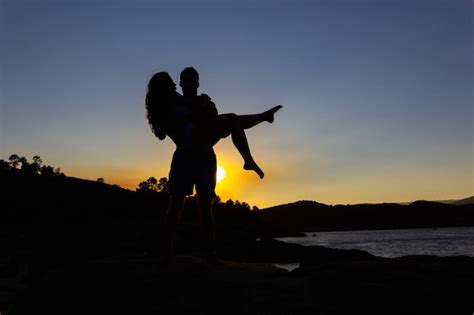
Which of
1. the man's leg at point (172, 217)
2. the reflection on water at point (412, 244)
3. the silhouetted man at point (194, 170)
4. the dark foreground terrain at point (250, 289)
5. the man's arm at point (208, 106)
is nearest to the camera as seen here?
the dark foreground terrain at point (250, 289)

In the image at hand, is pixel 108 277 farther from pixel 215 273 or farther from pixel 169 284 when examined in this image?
pixel 215 273

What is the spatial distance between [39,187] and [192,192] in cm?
10002

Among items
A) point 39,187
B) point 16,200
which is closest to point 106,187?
point 39,187

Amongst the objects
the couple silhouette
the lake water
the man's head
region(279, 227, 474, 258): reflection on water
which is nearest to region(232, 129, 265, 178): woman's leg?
the couple silhouette

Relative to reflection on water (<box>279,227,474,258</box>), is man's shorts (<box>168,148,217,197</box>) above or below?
below

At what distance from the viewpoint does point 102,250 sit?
18.2m

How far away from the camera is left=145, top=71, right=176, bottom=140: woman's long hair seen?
674 centimetres

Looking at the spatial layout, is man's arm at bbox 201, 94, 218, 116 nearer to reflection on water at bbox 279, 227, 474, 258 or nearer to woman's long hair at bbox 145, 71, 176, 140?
woman's long hair at bbox 145, 71, 176, 140

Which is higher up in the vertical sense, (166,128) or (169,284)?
(166,128)

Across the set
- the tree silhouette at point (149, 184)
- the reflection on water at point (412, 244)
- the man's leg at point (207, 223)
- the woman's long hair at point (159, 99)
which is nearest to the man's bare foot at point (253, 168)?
the man's leg at point (207, 223)

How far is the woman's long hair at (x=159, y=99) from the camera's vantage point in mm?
6738

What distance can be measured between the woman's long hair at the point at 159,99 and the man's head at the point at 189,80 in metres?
0.15

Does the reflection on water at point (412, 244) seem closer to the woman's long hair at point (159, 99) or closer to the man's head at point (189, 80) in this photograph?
the man's head at point (189, 80)

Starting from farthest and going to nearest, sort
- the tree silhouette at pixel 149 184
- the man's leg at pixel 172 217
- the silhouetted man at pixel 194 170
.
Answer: the tree silhouette at pixel 149 184
the silhouetted man at pixel 194 170
the man's leg at pixel 172 217
